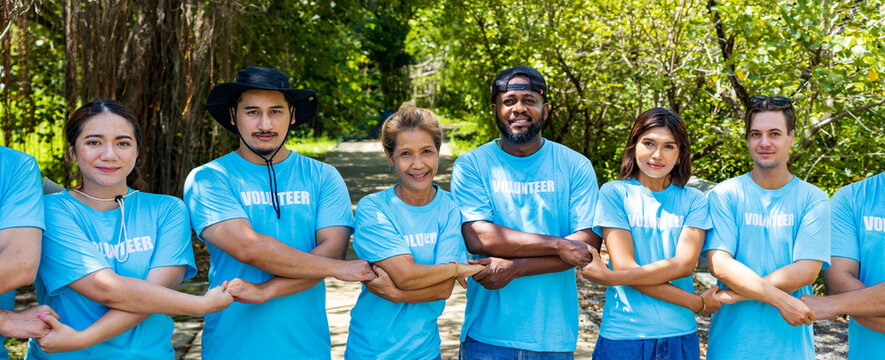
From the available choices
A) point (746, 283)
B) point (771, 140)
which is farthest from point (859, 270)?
point (771, 140)

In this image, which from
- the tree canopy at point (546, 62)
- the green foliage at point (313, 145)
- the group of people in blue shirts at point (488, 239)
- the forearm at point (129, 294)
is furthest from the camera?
the green foliage at point (313, 145)

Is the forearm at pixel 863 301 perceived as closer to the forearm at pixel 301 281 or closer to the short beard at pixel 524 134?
the short beard at pixel 524 134

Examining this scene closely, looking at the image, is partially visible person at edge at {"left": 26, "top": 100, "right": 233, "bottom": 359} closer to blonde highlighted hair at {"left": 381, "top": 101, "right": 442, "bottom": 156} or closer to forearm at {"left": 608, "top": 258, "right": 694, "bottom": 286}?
blonde highlighted hair at {"left": 381, "top": 101, "right": 442, "bottom": 156}

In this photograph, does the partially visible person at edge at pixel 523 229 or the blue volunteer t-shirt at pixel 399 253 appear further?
the partially visible person at edge at pixel 523 229

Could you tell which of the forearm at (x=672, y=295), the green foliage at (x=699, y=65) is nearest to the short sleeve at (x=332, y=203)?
the forearm at (x=672, y=295)

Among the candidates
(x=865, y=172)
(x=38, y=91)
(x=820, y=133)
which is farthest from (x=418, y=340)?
(x=38, y=91)

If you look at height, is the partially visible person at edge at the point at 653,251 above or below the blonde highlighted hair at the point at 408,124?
below

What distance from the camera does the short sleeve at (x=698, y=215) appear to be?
3291 millimetres

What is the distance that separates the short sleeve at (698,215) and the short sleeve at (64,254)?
7.92 feet

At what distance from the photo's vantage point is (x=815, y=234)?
10.3 feet

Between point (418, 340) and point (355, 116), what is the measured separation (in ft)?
38.3

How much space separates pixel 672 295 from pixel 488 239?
0.84 meters

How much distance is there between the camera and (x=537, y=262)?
3.26 metres

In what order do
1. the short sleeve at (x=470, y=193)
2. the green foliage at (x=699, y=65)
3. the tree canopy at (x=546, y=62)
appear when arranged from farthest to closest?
the tree canopy at (x=546, y=62) → the green foliage at (x=699, y=65) → the short sleeve at (x=470, y=193)
